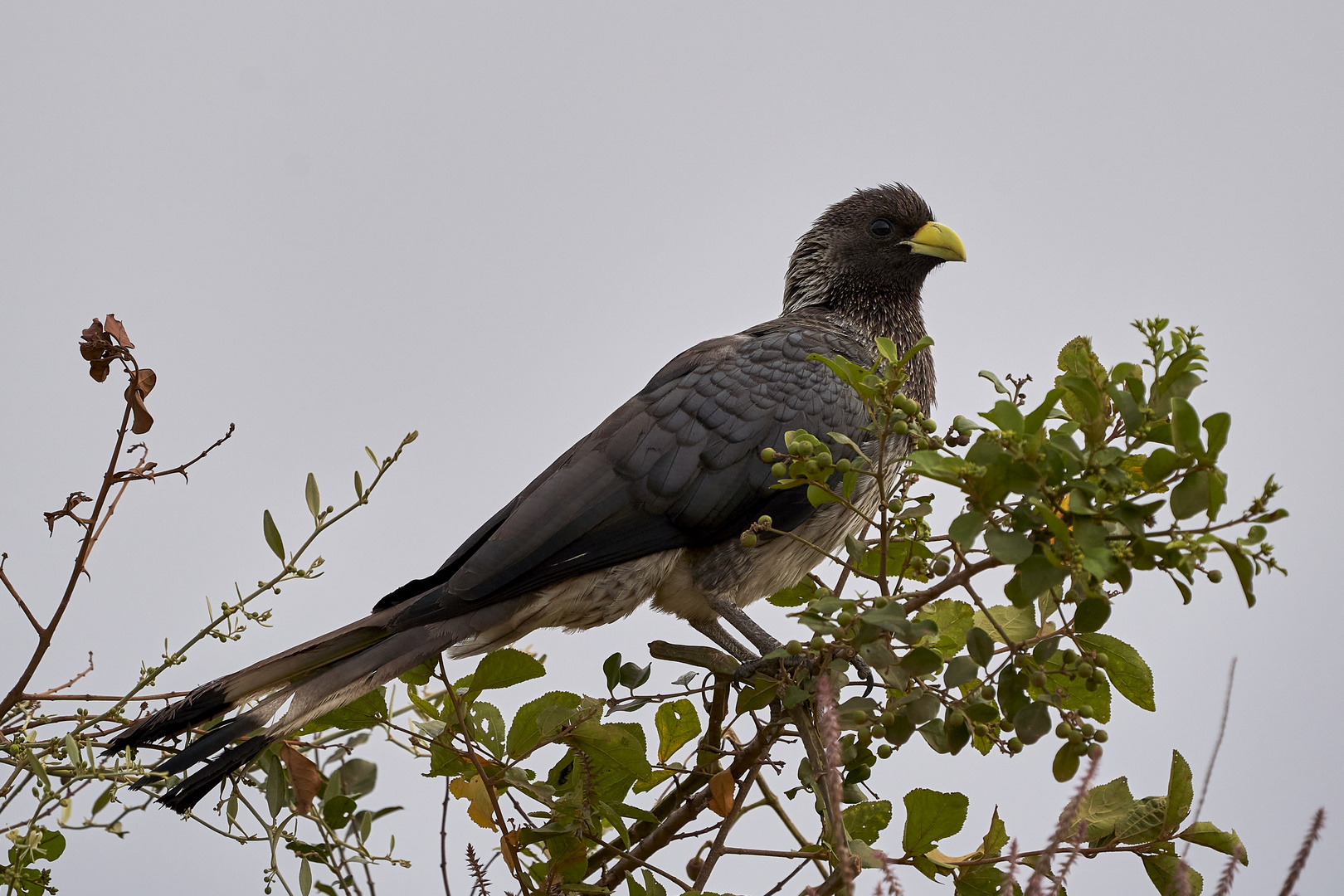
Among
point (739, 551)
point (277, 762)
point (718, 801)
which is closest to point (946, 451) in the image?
point (718, 801)

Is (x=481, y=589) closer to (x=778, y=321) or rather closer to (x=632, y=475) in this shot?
(x=632, y=475)

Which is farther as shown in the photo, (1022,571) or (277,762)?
(277,762)

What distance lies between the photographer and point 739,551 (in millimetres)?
3598

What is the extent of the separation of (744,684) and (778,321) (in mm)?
1567

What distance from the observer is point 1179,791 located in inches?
97.0

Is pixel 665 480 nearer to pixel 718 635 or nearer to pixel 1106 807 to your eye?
pixel 718 635

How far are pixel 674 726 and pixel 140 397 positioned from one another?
5.31 feet

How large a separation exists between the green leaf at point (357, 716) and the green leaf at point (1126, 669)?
1.72 meters

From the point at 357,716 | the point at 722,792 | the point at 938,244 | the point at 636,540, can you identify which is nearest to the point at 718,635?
the point at 636,540

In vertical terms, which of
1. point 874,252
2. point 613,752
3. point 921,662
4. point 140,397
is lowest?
point 921,662

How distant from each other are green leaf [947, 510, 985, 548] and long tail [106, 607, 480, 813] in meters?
1.56

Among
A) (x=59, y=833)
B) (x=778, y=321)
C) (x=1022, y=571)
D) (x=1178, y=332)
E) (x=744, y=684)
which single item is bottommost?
(x=1022, y=571)

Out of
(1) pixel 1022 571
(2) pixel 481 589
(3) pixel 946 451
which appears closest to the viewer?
(1) pixel 1022 571

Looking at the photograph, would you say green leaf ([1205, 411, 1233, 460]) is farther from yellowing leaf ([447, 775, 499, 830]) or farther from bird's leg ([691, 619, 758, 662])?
bird's leg ([691, 619, 758, 662])
